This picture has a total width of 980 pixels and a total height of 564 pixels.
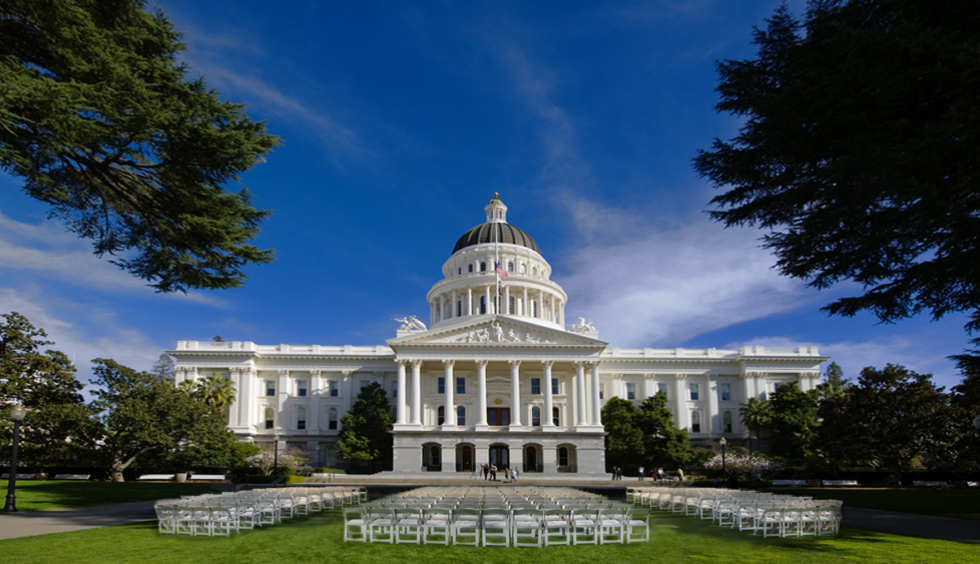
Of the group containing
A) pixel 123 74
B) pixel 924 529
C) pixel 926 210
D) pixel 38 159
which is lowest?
pixel 924 529

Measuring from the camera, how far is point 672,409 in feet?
240

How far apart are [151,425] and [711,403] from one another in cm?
5540

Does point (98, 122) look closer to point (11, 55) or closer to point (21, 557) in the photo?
point (11, 55)

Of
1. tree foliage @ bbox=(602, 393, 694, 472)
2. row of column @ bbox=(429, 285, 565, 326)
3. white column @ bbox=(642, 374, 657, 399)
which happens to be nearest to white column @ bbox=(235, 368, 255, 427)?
row of column @ bbox=(429, 285, 565, 326)

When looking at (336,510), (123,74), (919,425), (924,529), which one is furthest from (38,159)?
(919,425)

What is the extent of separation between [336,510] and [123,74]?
16.8 meters

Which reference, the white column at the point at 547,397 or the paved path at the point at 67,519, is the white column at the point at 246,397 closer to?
the white column at the point at 547,397

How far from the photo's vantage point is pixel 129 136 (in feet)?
39.2

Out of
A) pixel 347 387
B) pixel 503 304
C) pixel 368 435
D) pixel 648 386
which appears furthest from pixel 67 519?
pixel 648 386

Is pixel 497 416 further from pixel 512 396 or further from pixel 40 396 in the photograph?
pixel 40 396

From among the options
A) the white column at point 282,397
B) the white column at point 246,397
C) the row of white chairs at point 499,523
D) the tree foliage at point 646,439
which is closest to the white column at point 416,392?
the tree foliage at point 646,439

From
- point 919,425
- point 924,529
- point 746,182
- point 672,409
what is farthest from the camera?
point 672,409

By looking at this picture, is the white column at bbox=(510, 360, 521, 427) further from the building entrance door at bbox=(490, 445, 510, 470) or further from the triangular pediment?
the building entrance door at bbox=(490, 445, 510, 470)

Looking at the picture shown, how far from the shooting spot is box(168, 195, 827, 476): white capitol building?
199ft
